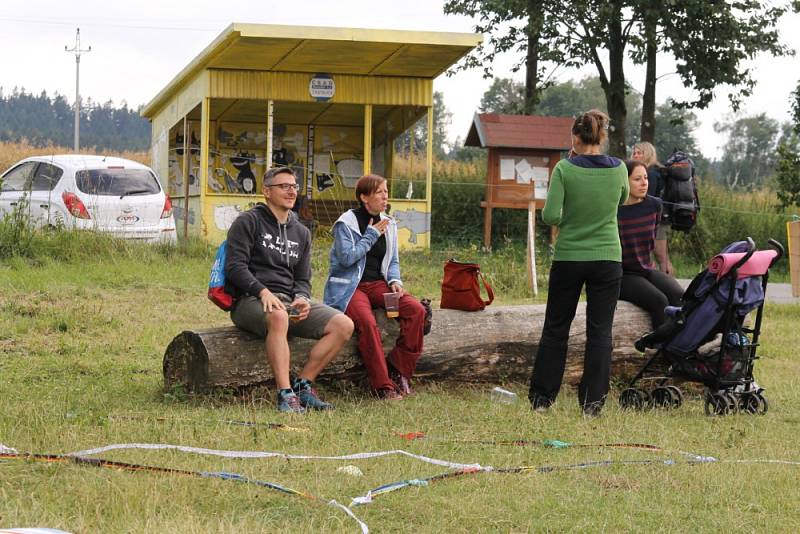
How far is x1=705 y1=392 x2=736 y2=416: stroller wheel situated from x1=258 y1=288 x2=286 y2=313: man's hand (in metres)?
2.71

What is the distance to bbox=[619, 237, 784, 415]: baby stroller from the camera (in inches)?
294

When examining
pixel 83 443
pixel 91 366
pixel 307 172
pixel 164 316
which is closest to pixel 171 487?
pixel 83 443

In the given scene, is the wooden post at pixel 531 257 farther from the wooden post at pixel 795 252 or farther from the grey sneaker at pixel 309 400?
the grey sneaker at pixel 309 400

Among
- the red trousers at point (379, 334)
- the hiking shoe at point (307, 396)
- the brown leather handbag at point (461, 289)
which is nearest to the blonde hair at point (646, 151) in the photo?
the brown leather handbag at point (461, 289)

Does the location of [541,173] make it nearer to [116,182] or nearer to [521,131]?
[521,131]

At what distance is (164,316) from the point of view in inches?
441

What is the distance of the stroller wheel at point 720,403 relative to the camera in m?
7.47

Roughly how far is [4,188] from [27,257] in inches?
127

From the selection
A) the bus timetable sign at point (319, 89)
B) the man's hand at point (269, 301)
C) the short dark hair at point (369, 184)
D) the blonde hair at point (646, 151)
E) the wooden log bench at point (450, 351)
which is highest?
the bus timetable sign at point (319, 89)

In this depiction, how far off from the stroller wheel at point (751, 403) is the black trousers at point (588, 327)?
91cm

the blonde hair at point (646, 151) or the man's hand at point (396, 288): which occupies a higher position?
the blonde hair at point (646, 151)

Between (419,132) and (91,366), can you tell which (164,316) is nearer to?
(91,366)

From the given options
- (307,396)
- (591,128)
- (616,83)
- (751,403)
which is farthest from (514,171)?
(307,396)

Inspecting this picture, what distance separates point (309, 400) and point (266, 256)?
37.4 inches
